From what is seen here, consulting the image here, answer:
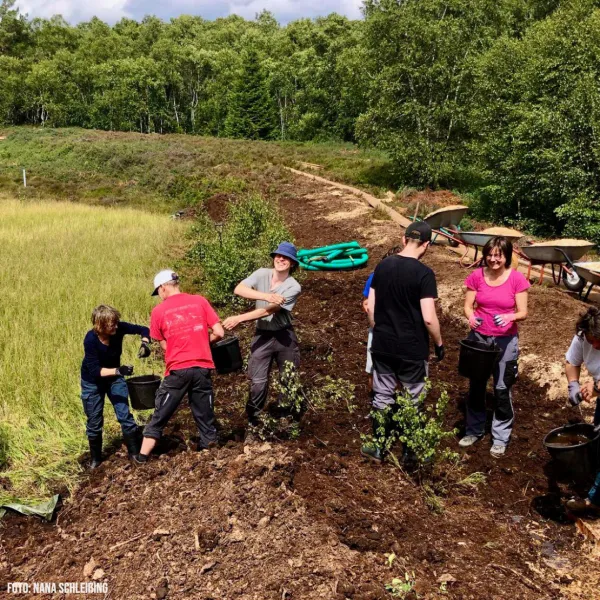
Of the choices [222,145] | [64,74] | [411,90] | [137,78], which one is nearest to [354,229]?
[411,90]

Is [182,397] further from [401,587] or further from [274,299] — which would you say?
[401,587]

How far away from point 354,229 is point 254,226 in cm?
339

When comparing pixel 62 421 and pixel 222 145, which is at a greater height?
pixel 222 145

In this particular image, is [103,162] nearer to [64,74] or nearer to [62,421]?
[62,421]

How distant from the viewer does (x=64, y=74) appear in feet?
209

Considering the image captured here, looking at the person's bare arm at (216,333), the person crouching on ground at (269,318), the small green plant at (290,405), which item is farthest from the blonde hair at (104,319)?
the small green plant at (290,405)

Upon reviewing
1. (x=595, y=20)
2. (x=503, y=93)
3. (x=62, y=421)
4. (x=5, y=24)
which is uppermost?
(x=5, y=24)

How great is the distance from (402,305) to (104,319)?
2222 millimetres

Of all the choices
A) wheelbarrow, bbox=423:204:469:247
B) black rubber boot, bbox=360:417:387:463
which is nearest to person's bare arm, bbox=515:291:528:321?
black rubber boot, bbox=360:417:387:463

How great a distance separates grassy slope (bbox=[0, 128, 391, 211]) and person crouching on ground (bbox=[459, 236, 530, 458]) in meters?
18.4

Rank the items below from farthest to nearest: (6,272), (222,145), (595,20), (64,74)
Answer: (64,74)
(222,145)
(595,20)
(6,272)

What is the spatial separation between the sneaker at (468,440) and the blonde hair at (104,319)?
3000mm

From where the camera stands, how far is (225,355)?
4594mm

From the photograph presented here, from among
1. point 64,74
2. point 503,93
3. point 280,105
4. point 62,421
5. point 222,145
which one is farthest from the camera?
point 64,74
